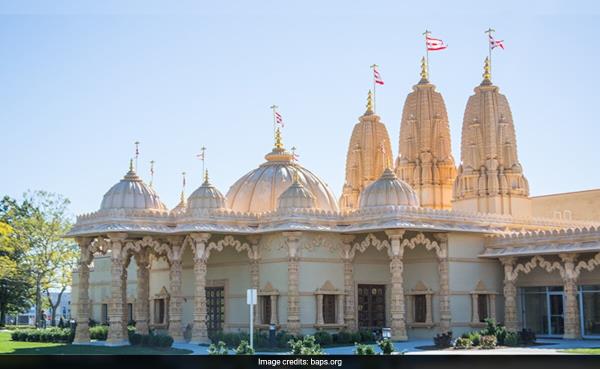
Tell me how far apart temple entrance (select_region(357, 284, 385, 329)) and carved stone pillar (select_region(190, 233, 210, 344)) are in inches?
237

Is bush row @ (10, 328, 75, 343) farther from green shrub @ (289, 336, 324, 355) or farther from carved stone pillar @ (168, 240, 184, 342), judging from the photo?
green shrub @ (289, 336, 324, 355)

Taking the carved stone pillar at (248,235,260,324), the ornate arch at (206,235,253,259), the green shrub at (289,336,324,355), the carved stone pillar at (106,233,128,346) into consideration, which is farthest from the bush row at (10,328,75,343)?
the green shrub at (289,336,324,355)

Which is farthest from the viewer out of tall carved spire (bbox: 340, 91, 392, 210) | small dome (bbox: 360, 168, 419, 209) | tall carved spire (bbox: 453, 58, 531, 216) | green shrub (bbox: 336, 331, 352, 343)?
tall carved spire (bbox: 340, 91, 392, 210)

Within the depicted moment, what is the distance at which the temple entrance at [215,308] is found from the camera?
3406 cm

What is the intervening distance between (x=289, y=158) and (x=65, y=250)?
34.8ft

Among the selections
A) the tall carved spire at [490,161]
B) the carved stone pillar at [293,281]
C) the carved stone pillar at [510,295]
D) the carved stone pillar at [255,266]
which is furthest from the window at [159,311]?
the tall carved spire at [490,161]

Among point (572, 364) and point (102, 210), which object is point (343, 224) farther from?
point (572, 364)

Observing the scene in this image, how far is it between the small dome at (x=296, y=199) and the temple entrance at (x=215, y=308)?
190 inches

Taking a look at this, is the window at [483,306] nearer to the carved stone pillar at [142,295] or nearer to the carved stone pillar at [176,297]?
the carved stone pillar at [176,297]

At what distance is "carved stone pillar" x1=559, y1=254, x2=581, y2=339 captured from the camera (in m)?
29.8

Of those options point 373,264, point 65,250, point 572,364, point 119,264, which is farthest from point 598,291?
point 572,364

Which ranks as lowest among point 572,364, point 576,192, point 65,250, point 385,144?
point 572,364

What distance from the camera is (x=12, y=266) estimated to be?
34.6 meters

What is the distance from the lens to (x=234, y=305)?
3353 centimetres
